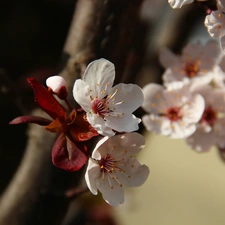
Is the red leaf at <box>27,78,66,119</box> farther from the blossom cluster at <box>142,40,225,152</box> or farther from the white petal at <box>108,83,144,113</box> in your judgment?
the blossom cluster at <box>142,40,225,152</box>

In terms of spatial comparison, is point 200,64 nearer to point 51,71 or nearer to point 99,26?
point 99,26

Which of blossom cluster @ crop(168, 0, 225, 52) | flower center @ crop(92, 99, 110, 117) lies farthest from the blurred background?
flower center @ crop(92, 99, 110, 117)

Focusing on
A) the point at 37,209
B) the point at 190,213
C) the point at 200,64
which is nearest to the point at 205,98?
the point at 200,64

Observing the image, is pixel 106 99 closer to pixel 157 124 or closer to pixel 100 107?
pixel 100 107

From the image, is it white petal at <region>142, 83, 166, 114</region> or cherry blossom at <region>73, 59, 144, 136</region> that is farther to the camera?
white petal at <region>142, 83, 166, 114</region>

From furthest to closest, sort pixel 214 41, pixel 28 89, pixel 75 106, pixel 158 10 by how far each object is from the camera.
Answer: pixel 158 10, pixel 28 89, pixel 214 41, pixel 75 106

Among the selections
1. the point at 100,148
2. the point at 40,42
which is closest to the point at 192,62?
the point at 100,148

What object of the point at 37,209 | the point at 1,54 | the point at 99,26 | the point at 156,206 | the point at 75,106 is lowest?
the point at 156,206

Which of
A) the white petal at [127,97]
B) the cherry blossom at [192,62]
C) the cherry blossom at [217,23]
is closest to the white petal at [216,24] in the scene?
the cherry blossom at [217,23]
